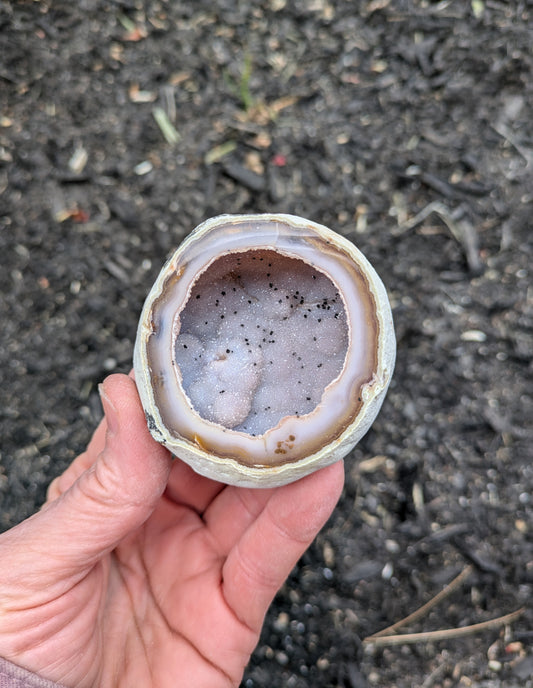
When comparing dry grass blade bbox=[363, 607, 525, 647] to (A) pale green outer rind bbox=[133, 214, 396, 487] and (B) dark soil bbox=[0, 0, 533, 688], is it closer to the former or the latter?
(B) dark soil bbox=[0, 0, 533, 688]

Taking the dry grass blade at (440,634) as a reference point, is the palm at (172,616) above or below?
above

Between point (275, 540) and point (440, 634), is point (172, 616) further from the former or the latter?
point (440, 634)

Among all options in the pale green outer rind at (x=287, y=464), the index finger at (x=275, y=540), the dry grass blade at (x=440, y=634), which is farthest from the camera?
the dry grass blade at (x=440, y=634)

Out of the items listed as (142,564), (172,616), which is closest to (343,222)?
(142,564)

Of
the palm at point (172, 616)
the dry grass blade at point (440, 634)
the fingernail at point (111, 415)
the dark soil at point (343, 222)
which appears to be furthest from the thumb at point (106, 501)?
the dry grass blade at point (440, 634)

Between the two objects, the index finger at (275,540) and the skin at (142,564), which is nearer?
the skin at (142,564)

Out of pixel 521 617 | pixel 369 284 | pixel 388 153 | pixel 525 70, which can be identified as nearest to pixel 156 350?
pixel 369 284

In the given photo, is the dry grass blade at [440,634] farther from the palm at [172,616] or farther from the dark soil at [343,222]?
the palm at [172,616]
